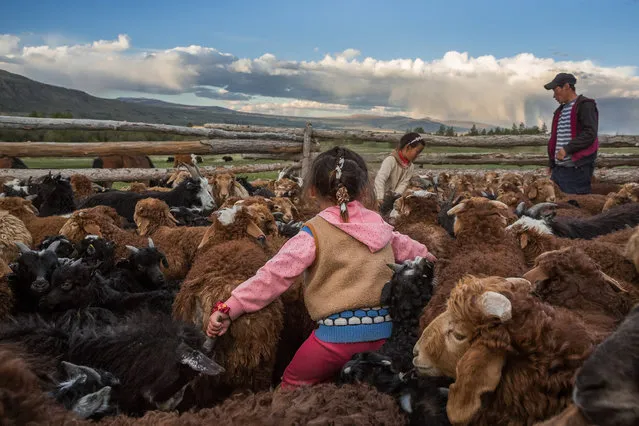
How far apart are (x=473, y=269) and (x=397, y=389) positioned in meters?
1.34

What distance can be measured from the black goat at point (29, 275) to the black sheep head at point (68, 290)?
0.49 ft

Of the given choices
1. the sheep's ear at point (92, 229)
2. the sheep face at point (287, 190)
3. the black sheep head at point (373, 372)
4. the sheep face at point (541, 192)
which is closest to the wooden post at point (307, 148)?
the sheep face at point (287, 190)

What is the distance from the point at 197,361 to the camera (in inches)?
116

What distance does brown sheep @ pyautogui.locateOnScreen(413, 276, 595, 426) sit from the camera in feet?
6.86

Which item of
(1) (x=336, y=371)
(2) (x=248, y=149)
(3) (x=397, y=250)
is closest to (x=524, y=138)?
(2) (x=248, y=149)

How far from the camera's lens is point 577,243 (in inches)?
196

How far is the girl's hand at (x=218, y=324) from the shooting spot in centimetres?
325

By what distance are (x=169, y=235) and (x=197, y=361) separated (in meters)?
3.40

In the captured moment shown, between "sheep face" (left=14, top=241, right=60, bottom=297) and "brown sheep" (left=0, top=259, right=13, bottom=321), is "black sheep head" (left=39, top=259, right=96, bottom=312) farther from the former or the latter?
"brown sheep" (left=0, top=259, right=13, bottom=321)

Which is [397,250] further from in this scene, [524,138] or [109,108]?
[109,108]

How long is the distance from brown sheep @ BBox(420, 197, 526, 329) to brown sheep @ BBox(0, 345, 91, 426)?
2380 mm

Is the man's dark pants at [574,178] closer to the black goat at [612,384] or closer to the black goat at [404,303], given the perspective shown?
the black goat at [404,303]

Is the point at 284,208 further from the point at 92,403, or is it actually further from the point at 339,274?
the point at 92,403

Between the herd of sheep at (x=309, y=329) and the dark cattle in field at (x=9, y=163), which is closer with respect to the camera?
the herd of sheep at (x=309, y=329)
